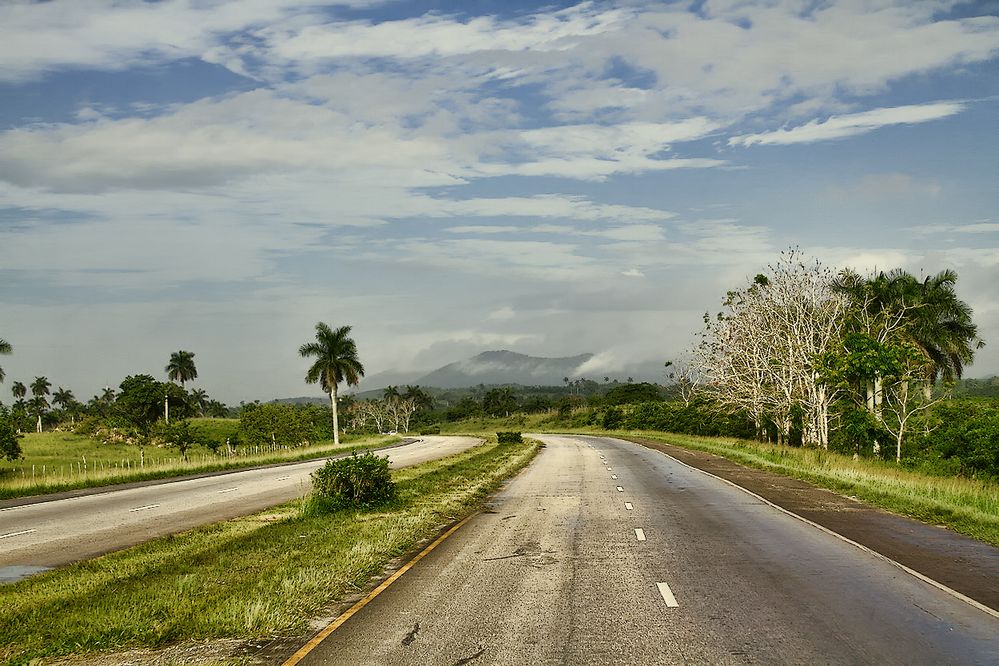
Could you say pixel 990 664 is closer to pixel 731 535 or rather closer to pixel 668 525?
pixel 731 535

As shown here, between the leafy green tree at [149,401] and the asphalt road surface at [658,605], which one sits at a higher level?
the leafy green tree at [149,401]

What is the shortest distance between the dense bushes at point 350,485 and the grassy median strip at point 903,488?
13402 mm

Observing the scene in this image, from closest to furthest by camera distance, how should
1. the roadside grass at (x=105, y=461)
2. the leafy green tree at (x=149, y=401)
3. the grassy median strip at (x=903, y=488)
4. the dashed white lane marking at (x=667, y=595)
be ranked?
the dashed white lane marking at (x=667, y=595) < the grassy median strip at (x=903, y=488) < the roadside grass at (x=105, y=461) < the leafy green tree at (x=149, y=401)

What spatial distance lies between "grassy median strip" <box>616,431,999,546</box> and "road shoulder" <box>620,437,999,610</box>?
56 cm

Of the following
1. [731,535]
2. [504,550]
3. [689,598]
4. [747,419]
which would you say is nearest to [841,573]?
[689,598]

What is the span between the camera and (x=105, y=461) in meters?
72.5

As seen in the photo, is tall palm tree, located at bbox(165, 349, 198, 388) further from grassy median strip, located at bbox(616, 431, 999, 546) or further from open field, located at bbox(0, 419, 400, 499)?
grassy median strip, located at bbox(616, 431, 999, 546)

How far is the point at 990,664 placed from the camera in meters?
8.17

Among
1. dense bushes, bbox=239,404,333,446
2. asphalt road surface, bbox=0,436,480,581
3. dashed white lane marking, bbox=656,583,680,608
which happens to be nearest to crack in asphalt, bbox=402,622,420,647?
dashed white lane marking, bbox=656,583,680,608

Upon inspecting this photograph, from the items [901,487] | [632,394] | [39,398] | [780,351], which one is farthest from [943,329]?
[39,398]

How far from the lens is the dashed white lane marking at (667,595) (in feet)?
36.1

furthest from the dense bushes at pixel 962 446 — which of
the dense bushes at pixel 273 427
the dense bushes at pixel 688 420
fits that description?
the dense bushes at pixel 273 427

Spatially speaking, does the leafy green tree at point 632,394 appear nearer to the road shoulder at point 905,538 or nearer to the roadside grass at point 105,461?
the roadside grass at point 105,461

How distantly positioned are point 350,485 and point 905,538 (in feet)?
44.6
